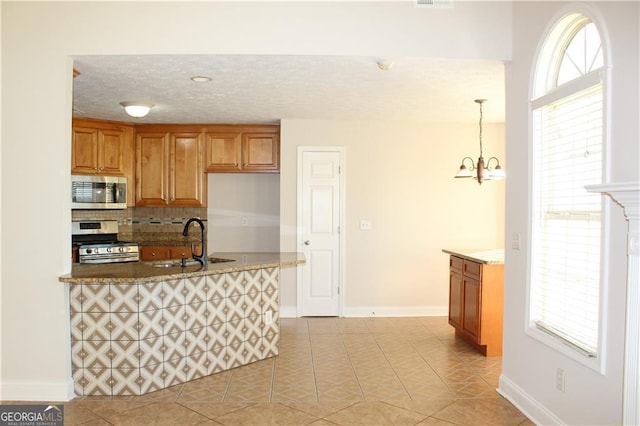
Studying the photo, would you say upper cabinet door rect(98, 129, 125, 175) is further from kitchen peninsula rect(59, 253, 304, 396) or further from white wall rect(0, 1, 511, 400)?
white wall rect(0, 1, 511, 400)

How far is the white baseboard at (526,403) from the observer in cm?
321

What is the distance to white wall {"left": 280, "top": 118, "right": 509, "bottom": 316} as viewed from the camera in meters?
6.41

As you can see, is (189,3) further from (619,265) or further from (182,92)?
(619,265)

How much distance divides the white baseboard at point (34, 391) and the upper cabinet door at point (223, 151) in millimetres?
3556

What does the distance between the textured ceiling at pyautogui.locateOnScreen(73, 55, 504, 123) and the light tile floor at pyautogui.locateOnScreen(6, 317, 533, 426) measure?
7.98 ft

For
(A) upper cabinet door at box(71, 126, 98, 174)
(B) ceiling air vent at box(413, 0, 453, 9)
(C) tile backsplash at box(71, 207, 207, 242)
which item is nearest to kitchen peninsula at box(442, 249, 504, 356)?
(B) ceiling air vent at box(413, 0, 453, 9)

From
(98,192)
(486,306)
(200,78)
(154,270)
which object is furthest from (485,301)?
(98,192)

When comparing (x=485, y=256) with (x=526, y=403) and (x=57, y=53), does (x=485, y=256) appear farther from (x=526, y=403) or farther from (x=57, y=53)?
(x=57, y=53)

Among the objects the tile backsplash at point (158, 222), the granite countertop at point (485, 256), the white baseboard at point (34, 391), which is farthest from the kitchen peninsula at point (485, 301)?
the tile backsplash at point (158, 222)

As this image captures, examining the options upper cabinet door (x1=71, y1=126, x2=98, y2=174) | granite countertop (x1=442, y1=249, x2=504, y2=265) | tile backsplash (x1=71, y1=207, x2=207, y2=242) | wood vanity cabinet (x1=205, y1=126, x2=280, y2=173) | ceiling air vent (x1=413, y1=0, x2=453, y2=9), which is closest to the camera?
ceiling air vent (x1=413, y1=0, x2=453, y2=9)

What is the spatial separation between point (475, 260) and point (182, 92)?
3.14 m

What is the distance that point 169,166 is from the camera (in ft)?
22.1

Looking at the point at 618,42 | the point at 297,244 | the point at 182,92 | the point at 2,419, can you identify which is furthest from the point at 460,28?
the point at 2,419

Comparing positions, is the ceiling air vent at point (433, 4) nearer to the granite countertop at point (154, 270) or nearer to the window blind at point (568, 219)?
the window blind at point (568, 219)
